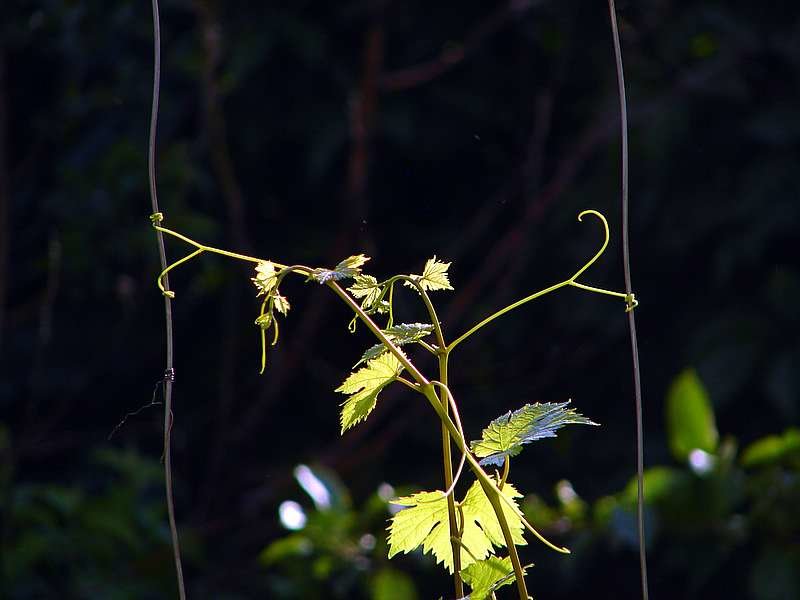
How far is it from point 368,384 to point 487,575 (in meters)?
0.08

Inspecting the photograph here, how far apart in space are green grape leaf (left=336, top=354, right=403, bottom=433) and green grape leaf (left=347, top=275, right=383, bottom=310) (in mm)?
23

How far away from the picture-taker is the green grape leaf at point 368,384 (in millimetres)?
377

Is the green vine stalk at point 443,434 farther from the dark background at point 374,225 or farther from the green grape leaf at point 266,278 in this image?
the dark background at point 374,225

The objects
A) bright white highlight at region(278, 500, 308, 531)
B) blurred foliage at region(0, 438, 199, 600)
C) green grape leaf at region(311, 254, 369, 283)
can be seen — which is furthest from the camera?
blurred foliage at region(0, 438, 199, 600)

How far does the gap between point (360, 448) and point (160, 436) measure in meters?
0.40

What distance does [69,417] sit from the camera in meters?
1.84

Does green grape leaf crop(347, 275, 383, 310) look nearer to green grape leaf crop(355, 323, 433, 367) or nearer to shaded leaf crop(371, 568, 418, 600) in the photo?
green grape leaf crop(355, 323, 433, 367)

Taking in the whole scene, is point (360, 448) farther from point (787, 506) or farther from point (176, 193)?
point (787, 506)

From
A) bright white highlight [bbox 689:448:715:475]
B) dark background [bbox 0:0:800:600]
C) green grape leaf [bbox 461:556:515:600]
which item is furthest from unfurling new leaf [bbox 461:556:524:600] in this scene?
dark background [bbox 0:0:800:600]

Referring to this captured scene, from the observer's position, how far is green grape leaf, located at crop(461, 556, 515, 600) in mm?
359

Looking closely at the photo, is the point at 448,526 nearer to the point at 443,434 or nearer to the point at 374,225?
the point at 443,434

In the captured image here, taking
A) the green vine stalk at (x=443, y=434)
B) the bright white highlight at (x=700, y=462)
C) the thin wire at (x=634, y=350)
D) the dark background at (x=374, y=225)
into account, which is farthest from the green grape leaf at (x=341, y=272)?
the dark background at (x=374, y=225)

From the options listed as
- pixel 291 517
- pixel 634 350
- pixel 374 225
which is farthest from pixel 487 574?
pixel 374 225

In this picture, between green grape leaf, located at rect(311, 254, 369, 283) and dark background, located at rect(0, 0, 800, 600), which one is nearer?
green grape leaf, located at rect(311, 254, 369, 283)
